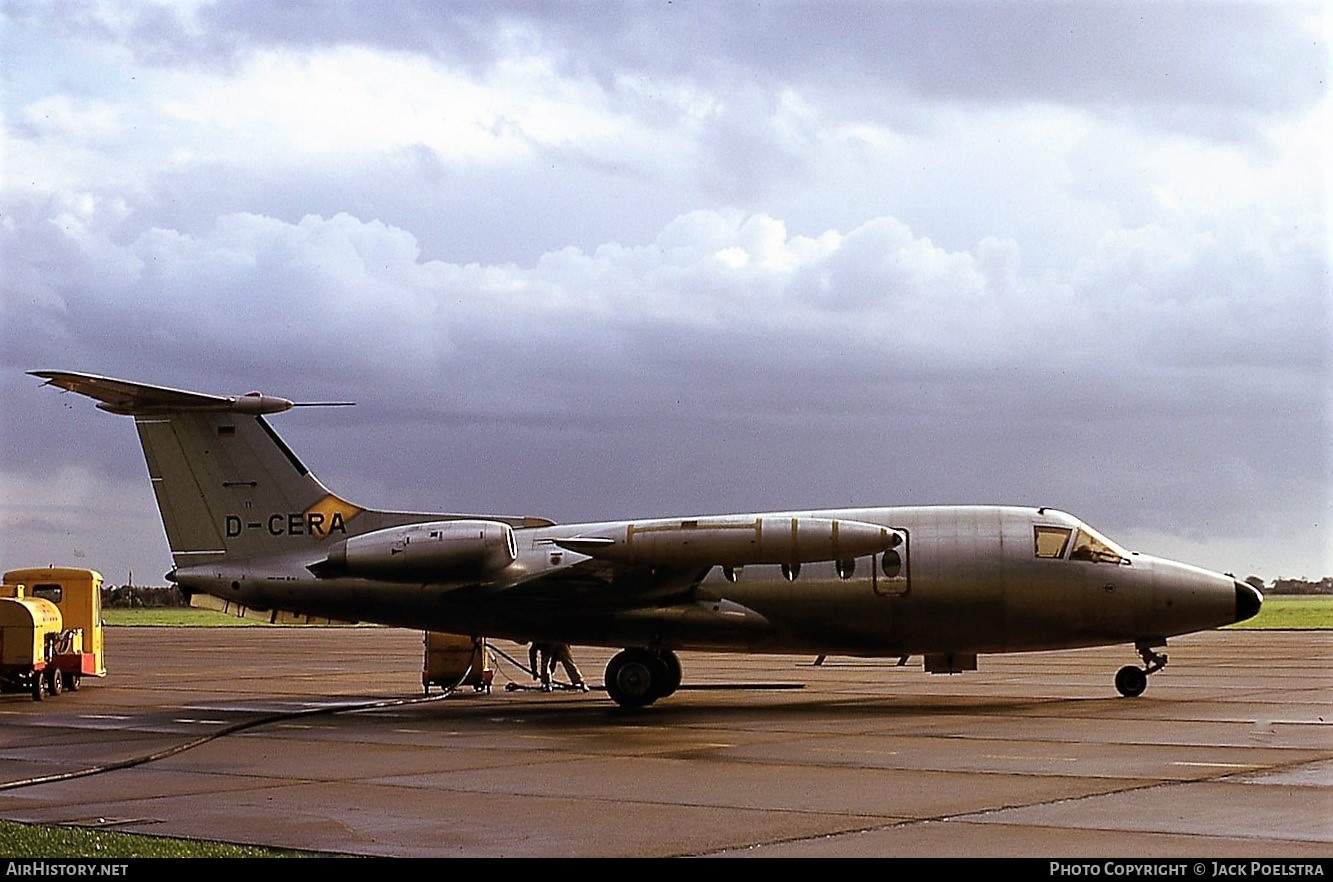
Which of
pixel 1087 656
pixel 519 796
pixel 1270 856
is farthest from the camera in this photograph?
pixel 1087 656

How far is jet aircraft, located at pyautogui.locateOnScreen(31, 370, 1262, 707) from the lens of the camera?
25.1 metres

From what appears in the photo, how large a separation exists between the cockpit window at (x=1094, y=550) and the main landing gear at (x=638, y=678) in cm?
694

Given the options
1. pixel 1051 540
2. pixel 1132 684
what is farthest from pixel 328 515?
pixel 1132 684

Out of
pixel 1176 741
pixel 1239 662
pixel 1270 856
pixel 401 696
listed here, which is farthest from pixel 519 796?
pixel 1239 662

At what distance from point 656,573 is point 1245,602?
9692 millimetres

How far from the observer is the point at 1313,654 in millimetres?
43188

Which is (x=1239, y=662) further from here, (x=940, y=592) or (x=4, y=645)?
(x=4, y=645)

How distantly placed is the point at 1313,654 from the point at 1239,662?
5.30 m

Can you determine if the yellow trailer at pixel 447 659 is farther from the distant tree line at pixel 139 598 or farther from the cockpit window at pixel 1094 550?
the distant tree line at pixel 139 598

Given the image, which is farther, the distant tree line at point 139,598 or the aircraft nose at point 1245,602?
the distant tree line at point 139,598

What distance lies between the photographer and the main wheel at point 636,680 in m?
26.1

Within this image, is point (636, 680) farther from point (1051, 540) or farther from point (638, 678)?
point (1051, 540)

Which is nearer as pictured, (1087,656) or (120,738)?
(120,738)

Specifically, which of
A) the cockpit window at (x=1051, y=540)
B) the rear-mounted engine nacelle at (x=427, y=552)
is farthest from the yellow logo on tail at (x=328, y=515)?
the cockpit window at (x=1051, y=540)
